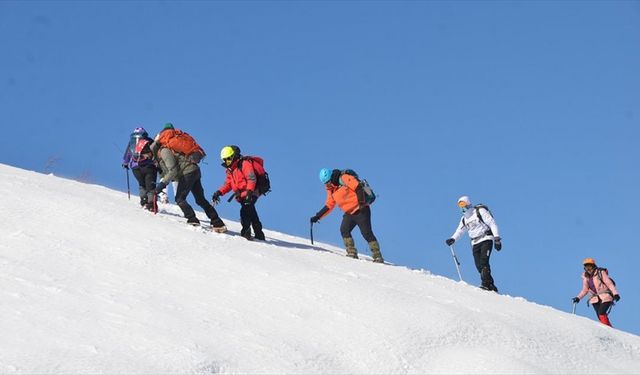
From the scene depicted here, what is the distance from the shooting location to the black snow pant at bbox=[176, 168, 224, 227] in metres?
12.7

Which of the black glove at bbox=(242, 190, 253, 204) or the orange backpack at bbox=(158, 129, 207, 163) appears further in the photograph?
the black glove at bbox=(242, 190, 253, 204)

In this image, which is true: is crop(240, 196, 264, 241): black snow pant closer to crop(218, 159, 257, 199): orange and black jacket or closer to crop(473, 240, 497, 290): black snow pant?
crop(218, 159, 257, 199): orange and black jacket

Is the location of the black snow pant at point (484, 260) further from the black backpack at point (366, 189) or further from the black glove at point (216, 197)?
the black glove at point (216, 197)

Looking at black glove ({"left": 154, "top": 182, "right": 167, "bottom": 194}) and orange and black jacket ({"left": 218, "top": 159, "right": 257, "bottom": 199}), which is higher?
orange and black jacket ({"left": 218, "top": 159, "right": 257, "bottom": 199})

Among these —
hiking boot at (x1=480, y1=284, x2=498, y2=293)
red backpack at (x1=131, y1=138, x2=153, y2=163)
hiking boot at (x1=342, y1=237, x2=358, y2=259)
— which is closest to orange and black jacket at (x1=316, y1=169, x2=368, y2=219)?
hiking boot at (x1=342, y1=237, x2=358, y2=259)

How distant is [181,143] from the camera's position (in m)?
12.7

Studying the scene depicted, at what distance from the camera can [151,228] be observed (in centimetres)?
1134

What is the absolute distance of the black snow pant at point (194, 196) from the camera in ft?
41.6

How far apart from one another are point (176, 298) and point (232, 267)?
5.39ft

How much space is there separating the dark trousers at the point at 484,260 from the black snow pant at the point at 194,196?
4795mm

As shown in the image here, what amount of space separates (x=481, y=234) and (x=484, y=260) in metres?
0.49

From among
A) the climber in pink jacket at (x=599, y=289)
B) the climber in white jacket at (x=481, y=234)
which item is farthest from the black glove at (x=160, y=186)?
the climber in pink jacket at (x=599, y=289)

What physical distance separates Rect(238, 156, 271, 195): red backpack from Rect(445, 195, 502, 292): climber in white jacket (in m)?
3.86

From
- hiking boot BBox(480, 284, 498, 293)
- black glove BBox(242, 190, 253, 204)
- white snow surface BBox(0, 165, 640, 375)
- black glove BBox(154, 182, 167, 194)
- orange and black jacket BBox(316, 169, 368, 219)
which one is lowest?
white snow surface BBox(0, 165, 640, 375)
